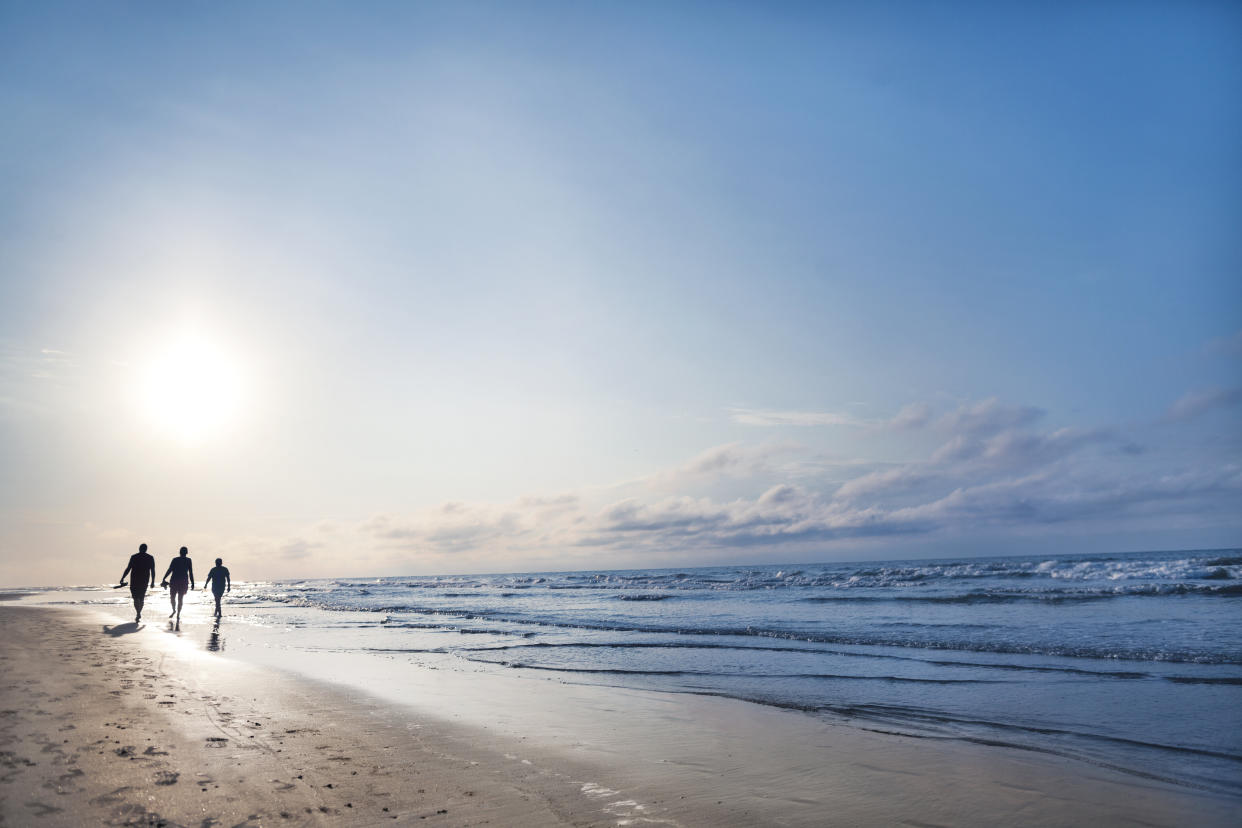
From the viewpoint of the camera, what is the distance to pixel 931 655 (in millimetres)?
14078

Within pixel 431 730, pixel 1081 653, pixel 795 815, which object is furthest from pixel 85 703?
pixel 1081 653

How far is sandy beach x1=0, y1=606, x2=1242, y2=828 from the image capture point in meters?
4.76

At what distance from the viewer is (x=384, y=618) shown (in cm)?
2703

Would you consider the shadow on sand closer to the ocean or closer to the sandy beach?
the ocean

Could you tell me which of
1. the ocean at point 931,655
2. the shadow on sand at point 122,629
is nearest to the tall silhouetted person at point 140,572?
the shadow on sand at point 122,629

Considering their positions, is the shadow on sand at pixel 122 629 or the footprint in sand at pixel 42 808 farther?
the shadow on sand at pixel 122 629

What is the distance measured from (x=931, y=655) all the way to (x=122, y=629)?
2064 cm

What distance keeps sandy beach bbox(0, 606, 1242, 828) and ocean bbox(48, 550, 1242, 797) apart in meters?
1.27

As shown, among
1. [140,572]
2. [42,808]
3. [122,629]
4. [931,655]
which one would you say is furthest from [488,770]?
[140,572]

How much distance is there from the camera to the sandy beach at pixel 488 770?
4758mm

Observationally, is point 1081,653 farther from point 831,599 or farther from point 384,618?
point 384,618

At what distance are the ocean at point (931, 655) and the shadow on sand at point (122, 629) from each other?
250 centimetres

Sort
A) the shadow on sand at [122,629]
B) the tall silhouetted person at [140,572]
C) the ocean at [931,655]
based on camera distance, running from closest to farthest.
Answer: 1. the ocean at [931,655]
2. the shadow on sand at [122,629]
3. the tall silhouetted person at [140,572]

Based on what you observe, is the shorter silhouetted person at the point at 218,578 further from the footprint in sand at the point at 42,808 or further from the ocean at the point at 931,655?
the footprint in sand at the point at 42,808
